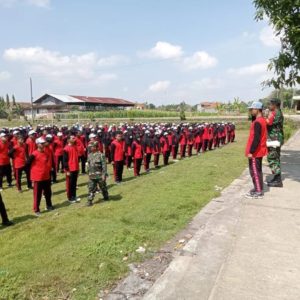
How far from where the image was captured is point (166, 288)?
3.54 metres

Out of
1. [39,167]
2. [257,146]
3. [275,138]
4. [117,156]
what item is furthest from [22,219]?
[275,138]

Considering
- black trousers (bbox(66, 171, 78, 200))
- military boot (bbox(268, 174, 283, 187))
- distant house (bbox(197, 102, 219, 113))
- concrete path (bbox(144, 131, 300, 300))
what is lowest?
black trousers (bbox(66, 171, 78, 200))

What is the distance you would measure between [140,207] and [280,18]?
17.1 feet

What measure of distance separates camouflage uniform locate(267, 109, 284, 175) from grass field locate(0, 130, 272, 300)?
140 centimetres

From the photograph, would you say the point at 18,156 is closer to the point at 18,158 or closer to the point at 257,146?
the point at 18,158

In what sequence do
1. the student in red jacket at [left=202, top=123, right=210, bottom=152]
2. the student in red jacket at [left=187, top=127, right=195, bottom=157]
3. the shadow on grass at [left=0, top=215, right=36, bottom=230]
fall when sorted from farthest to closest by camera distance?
the student in red jacket at [left=202, top=123, right=210, bottom=152] < the student in red jacket at [left=187, top=127, right=195, bottom=157] < the shadow on grass at [left=0, top=215, right=36, bottom=230]

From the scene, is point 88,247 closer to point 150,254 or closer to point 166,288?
point 150,254

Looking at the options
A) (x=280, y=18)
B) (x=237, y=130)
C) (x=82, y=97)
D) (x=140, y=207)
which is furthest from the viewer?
(x=82, y=97)

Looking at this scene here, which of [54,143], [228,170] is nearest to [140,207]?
[228,170]

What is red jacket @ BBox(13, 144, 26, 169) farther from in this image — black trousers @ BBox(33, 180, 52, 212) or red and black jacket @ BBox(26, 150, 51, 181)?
black trousers @ BBox(33, 180, 52, 212)

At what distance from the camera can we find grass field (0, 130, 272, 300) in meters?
3.80

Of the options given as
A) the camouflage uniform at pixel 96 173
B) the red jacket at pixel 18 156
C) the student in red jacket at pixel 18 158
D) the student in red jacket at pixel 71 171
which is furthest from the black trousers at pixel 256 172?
the red jacket at pixel 18 156

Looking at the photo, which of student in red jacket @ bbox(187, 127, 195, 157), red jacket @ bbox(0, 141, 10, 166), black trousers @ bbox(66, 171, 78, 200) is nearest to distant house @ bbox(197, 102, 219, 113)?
student in red jacket @ bbox(187, 127, 195, 157)

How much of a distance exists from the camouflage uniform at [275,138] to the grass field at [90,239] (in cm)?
140
